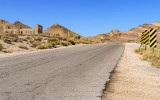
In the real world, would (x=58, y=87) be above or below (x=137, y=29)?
below

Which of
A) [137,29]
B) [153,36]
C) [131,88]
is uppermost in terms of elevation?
[137,29]

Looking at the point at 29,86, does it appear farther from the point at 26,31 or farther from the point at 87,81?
the point at 26,31

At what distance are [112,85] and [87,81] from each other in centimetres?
82

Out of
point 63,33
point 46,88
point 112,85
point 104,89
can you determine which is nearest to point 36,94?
point 46,88

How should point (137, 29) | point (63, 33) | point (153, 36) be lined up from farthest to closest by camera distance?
point (137, 29) < point (63, 33) < point (153, 36)

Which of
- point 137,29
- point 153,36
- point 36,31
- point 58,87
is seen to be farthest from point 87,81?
point 137,29

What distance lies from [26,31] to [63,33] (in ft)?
158

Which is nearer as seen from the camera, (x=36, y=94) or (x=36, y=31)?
(x=36, y=94)

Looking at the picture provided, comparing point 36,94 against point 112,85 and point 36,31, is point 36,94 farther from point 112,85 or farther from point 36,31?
point 36,31

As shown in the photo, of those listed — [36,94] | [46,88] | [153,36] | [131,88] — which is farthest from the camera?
[153,36]

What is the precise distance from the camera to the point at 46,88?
15.8 ft

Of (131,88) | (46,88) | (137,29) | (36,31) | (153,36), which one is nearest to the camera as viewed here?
(46,88)

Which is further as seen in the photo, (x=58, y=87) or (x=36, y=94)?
(x=58, y=87)

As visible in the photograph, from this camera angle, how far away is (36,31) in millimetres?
75875
